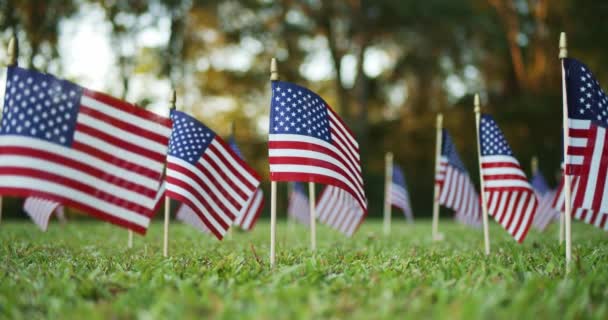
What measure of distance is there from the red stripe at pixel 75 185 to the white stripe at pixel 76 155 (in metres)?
→ 0.18

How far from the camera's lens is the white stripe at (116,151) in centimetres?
408

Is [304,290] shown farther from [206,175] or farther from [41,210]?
[41,210]

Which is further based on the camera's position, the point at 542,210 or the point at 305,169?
the point at 542,210

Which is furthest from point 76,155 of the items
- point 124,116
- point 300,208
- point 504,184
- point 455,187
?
point 300,208

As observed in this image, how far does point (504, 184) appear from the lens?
6.32m

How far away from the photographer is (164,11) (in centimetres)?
2194

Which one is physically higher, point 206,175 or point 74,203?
point 206,175

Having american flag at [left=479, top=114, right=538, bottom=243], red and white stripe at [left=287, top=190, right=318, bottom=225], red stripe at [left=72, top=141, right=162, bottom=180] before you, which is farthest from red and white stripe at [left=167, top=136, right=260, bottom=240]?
red and white stripe at [left=287, top=190, right=318, bottom=225]

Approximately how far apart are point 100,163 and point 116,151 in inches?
7.0

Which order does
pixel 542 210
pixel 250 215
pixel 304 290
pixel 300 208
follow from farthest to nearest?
pixel 300 208 < pixel 542 210 < pixel 250 215 < pixel 304 290

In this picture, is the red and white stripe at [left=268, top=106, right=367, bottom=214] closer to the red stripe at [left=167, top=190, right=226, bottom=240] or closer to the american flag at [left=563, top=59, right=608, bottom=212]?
the red stripe at [left=167, top=190, right=226, bottom=240]

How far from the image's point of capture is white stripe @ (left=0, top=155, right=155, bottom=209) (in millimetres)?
3797

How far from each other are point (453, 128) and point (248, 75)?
36.1ft

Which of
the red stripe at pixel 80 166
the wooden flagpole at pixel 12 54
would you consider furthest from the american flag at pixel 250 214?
the wooden flagpole at pixel 12 54
